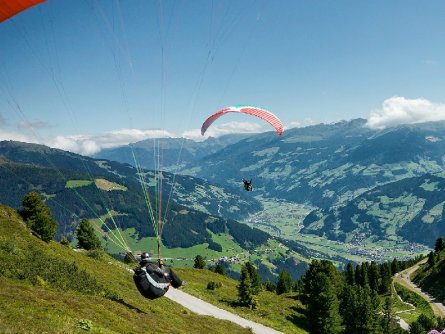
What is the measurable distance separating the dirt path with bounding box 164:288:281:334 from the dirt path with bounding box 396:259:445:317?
70.2 metres

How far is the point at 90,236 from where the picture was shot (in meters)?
84.7

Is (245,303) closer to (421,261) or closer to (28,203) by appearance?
(28,203)

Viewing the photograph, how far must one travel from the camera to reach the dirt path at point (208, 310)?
4980 centimetres

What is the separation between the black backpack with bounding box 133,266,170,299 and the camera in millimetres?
20641

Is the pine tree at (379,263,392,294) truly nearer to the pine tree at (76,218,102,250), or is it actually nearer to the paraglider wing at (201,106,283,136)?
the pine tree at (76,218,102,250)

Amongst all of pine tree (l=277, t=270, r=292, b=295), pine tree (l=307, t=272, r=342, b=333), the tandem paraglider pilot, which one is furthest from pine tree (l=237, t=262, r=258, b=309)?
pine tree (l=277, t=270, r=292, b=295)

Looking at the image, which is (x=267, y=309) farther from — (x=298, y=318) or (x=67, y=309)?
(x=67, y=309)

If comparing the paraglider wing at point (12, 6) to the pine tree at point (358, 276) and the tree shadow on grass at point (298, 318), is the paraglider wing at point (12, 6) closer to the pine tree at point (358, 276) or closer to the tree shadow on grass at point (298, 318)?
the tree shadow on grass at point (298, 318)

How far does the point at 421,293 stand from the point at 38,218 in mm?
109269

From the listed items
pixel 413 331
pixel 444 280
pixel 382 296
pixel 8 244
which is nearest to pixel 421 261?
pixel 444 280

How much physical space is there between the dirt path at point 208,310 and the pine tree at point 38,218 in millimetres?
19866

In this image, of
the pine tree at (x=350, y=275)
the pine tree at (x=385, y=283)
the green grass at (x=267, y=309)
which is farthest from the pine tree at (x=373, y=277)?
the green grass at (x=267, y=309)

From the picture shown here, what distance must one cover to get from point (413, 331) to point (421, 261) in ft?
333

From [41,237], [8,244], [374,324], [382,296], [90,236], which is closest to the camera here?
[8,244]
